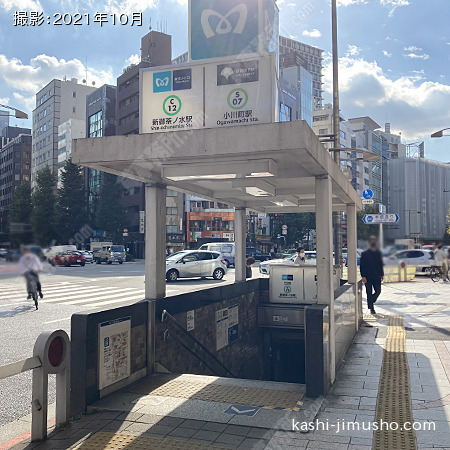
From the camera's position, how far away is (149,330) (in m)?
6.19

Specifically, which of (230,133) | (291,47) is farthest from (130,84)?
(291,47)

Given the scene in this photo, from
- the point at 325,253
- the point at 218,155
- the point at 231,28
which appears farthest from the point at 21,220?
the point at 325,253

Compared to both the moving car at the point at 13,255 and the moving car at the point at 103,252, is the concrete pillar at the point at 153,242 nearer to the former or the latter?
the moving car at the point at 103,252

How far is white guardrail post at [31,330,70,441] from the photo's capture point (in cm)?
427

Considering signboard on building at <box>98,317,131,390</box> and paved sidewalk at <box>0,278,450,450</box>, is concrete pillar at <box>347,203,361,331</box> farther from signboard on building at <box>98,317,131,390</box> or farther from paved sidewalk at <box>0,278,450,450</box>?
signboard on building at <box>98,317,131,390</box>

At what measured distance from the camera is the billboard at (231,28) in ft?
15.3

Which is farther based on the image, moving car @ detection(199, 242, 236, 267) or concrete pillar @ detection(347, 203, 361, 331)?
moving car @ detection(199, 242, 236, 267)

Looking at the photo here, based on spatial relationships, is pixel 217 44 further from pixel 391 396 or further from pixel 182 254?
pixel 182 254

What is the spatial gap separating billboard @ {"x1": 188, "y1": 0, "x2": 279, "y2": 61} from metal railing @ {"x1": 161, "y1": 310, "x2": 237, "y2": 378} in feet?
11.7

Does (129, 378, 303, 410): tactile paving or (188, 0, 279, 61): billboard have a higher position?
(188, 0, 279, 61): billboard

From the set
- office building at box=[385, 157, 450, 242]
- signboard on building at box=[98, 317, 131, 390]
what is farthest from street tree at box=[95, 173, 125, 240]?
office building at box=[385, 157, 450, 242]

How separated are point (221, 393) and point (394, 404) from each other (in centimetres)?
201

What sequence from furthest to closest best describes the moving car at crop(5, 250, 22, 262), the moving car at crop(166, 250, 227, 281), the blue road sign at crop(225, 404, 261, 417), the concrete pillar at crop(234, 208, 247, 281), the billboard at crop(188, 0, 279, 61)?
the moving car at crop(166, 250, 227, 281), the concrete pillar at crop(234, 208, 247, 281), the blue road sign at crop(225, 404, 261, 417), the billboard at crop(188, 0, 279, 61), the moving car at crop(5, 250, 22, 262)

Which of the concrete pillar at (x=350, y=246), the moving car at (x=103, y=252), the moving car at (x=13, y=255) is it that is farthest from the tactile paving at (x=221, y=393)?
the concrete pillar at (x=350, y=246)
